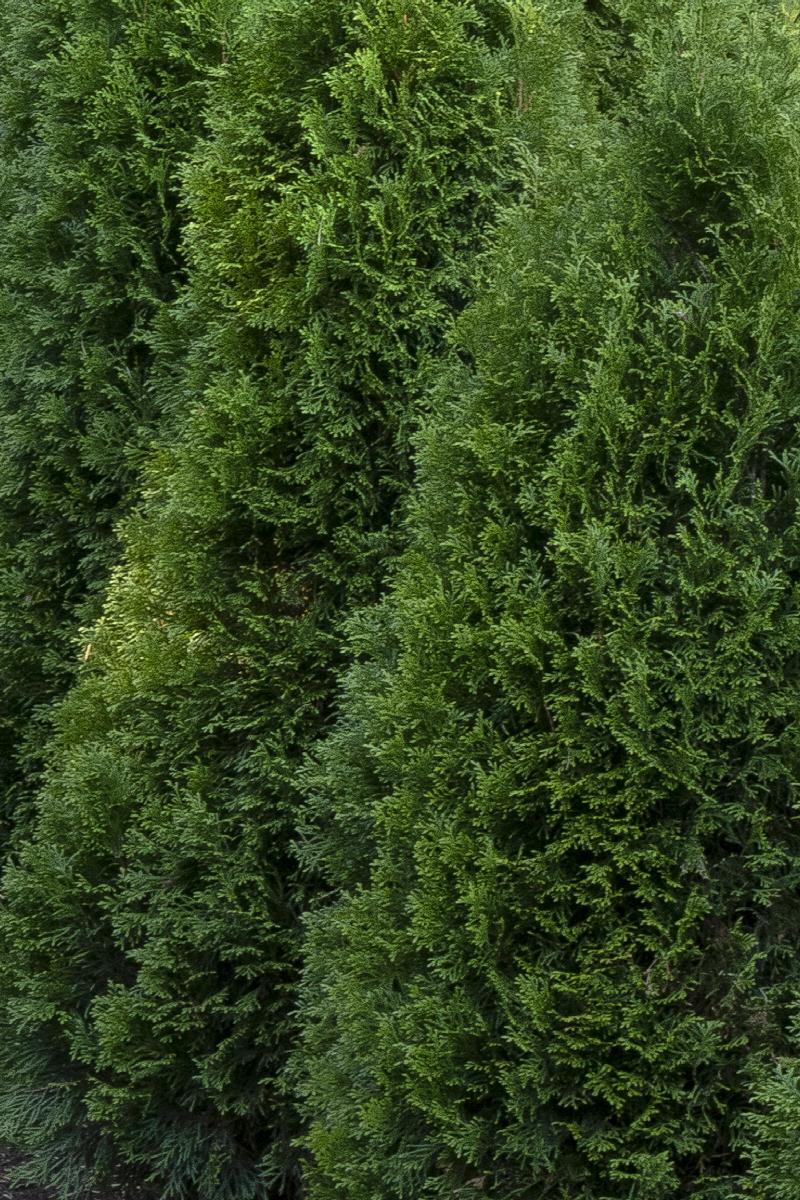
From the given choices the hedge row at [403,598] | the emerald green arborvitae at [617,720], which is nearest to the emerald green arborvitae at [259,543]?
the hedge row at [403,598]

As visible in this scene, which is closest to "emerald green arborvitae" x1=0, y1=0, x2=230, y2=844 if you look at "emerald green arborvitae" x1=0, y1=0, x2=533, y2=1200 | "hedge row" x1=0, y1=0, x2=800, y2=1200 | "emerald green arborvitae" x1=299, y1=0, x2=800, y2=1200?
"hedge row" x1=0, y1=0, x2=800, y2=1200

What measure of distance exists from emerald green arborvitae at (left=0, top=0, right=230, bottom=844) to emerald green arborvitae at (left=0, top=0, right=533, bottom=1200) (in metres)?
0.98

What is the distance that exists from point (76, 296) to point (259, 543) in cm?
197

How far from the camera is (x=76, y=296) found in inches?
222

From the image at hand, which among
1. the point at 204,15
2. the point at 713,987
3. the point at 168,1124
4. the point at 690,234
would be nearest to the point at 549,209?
the point at 690,234

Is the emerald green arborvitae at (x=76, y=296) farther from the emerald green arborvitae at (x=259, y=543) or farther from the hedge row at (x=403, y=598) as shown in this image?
the emerald green arborvitae at (x=259, y=543)

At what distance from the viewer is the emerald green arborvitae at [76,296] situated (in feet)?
17.7

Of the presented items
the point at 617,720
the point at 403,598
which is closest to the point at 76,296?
the point at 403,598

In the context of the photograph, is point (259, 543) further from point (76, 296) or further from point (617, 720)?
point (76, 296)

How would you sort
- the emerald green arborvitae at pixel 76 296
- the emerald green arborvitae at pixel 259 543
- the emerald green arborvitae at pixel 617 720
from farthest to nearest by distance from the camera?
the emerald green arborvitae at pixel 76 296
the emerald green arborvitae at pixel 259 543
the emerald green arborvitae at pixel 617 720

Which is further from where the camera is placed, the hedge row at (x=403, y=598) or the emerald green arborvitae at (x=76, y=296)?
the emerald green arborvitae at (x=76, y=296)

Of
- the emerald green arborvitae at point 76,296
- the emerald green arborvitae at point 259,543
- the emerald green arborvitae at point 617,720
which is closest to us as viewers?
the emerald green arborvitae at point 617,720

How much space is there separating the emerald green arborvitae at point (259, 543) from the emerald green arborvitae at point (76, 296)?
977 mm

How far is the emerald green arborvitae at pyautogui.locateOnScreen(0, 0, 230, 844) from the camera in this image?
5391 millimetres
